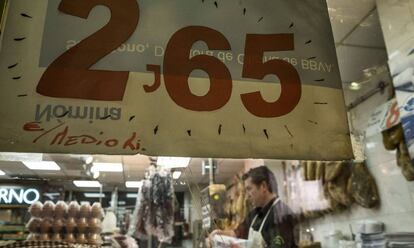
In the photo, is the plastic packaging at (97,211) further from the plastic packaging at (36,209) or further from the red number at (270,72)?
the red number at (270,72)

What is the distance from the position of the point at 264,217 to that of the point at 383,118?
1.30 m

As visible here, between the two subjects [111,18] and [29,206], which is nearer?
[111,18]

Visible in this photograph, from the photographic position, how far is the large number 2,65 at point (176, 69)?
1017 mm

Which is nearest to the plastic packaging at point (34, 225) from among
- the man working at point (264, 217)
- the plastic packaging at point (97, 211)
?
the plastic packaging at point (97, 211)

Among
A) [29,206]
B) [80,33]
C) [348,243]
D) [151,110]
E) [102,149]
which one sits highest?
[80,33]

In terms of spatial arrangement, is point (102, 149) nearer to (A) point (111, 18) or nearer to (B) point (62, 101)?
(B) point (62, 101)

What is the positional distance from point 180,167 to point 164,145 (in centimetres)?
43

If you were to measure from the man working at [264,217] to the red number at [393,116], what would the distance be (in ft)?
3.40

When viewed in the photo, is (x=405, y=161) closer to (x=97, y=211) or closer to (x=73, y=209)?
(x=97, y=211)

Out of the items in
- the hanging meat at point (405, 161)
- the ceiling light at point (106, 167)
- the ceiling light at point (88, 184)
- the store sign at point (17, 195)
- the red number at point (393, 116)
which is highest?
the red number at point (393, 116)

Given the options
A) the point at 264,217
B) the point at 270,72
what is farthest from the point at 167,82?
the point at 264,217

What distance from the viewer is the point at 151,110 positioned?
3.41 ft

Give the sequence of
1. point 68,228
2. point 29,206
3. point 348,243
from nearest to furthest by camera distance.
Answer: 1. point 29,206
2. point 68,228
3. point 348,243

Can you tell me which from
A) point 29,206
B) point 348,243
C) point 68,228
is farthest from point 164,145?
point 348,243
